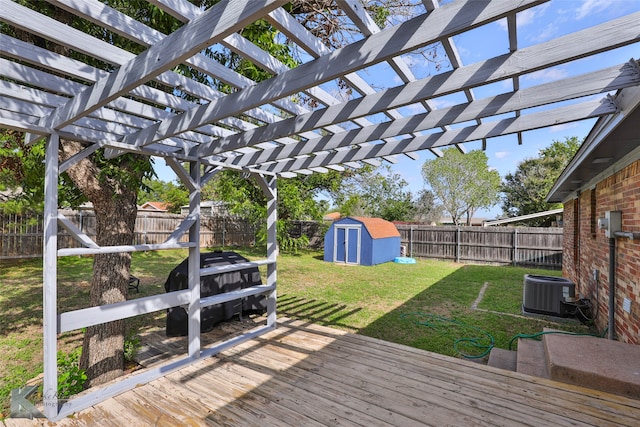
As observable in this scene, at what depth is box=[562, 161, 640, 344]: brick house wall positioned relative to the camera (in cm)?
329

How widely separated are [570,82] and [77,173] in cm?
427

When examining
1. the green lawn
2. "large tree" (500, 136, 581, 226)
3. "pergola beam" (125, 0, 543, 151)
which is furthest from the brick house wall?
"large tree" (500, 136, 581, 226)

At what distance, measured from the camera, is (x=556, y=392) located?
2729 mm

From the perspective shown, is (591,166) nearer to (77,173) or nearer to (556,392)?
(556,392)

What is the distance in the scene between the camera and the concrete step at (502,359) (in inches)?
143

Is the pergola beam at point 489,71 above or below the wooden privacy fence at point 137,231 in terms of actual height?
above

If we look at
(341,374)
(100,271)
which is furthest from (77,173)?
(341,374)

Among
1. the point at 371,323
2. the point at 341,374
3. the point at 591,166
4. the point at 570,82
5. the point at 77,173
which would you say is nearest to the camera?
the point at 570,82

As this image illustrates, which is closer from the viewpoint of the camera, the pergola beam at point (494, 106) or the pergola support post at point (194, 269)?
the pergola beam at point (494, 106)

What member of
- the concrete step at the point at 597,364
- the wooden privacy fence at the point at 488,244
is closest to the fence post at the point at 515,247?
the wooden privacy fence at the point at 488,244

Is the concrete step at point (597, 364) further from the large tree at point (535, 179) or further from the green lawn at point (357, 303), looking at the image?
the large tree at point (535, 179)

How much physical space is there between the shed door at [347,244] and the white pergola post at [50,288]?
412 inches

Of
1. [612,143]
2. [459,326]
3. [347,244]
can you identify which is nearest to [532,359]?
[459,326]

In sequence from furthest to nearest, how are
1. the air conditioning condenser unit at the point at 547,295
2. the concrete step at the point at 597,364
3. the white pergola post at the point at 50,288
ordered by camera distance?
the air conditioning condenser unit at the point at 547,295 → the concrete step at the point at 597,364 → the white pergola post at the point at 50,288
